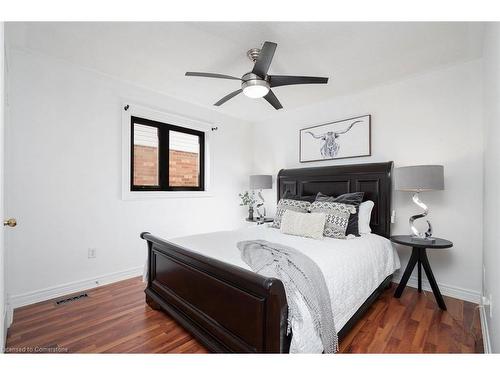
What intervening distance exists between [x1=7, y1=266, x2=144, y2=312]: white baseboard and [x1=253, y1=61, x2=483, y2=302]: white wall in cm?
344

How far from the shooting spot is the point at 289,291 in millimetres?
1376

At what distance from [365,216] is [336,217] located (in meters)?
0.51

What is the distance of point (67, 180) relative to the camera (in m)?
2.63

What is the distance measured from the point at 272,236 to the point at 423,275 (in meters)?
1.84

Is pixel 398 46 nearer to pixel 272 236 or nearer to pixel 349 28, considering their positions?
pixel 349 28

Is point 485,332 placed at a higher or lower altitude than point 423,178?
lower

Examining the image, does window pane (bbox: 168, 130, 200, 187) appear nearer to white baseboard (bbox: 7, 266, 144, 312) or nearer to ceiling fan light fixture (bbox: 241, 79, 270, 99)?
white baseboard (bbox: 7, 266, 144, 312)

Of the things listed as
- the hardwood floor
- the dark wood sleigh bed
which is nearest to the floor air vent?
the hardwood floor

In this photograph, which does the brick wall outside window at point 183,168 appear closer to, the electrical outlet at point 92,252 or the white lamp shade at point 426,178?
the electrical outlet at point 92,252

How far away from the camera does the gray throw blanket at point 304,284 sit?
139cm

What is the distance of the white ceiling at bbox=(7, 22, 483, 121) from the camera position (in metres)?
1.98

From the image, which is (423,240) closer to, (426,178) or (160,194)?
(426,178)

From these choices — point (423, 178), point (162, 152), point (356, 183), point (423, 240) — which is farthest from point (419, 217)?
point (162, 152)

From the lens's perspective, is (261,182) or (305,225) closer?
(305,225)
